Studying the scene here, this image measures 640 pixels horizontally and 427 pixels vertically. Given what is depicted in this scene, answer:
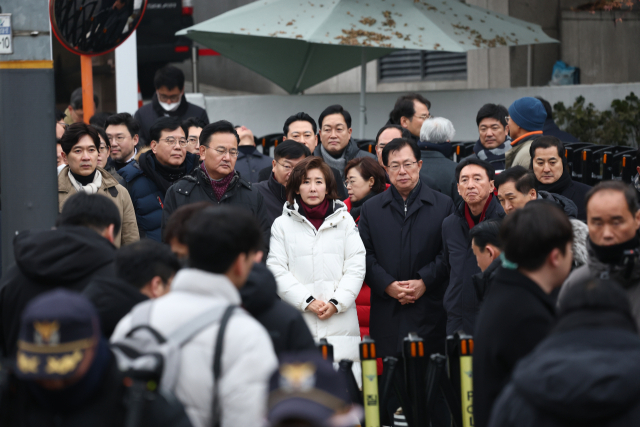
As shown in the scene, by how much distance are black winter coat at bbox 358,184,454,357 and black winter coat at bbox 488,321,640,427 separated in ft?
10.3

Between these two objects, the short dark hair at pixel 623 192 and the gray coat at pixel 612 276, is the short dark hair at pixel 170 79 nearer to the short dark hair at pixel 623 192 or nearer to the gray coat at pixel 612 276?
the short dark hair at pixel 623 192

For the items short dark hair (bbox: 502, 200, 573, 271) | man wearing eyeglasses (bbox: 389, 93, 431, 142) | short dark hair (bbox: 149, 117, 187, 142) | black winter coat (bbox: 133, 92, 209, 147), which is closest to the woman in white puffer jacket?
short dark hair (bbox: 149, 117, 187, 142)

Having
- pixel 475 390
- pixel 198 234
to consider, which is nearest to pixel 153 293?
pixel 198 234

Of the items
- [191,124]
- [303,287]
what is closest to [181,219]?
[303,287]

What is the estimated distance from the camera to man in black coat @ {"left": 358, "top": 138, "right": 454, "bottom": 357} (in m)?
5.45

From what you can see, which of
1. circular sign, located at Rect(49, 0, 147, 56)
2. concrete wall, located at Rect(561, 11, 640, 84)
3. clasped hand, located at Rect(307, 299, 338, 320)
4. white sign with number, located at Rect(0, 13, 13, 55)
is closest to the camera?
white sign with number, located at Rect(0, 13, 13, 55)

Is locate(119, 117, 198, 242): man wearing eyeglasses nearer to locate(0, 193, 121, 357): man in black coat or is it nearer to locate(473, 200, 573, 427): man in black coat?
locate(0, 193, 121, 357): man in black coat

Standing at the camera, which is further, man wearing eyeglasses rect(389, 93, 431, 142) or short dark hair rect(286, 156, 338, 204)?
man wearing eyeglasses rect(389, 93, 431, 142)

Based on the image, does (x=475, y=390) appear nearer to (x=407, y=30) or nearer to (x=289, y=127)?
(x=289, y=127)

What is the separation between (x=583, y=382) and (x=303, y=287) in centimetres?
308

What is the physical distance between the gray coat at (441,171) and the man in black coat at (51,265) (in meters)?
3.53

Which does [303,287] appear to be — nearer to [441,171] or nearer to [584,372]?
[441,171]

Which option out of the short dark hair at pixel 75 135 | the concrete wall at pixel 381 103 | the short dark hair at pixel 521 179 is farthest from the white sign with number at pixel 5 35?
the concrete wall at pixel 381 103

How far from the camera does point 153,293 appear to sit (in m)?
3.17
